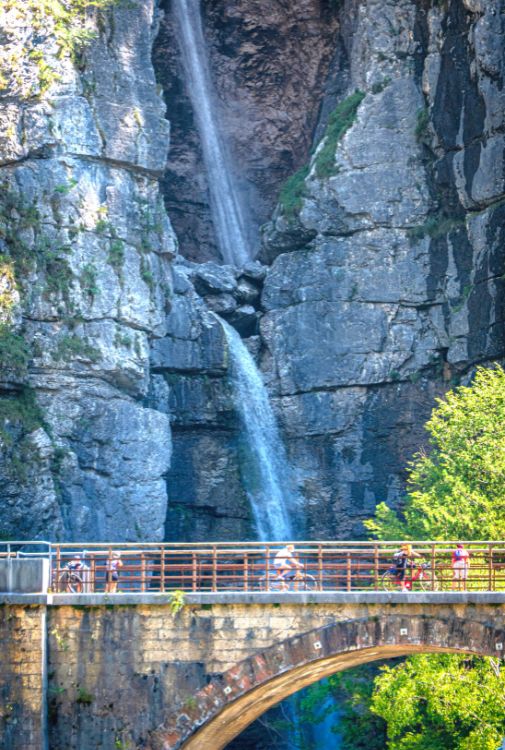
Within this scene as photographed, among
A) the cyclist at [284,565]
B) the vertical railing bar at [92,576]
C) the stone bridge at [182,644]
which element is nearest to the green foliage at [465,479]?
the cyclist at [284,565]

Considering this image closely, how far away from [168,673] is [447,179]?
35.6 m

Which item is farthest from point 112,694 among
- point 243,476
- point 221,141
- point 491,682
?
point 221,141

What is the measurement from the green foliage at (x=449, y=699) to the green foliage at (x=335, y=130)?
100.0 feet

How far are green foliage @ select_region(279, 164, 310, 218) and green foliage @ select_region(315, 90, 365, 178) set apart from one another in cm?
135

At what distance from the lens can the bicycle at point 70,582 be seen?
4525cm

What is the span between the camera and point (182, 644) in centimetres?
4403

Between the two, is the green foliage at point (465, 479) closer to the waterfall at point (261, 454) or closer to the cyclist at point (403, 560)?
the cyclist at point (403, 560)

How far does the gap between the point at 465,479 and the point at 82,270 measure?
66.2ft

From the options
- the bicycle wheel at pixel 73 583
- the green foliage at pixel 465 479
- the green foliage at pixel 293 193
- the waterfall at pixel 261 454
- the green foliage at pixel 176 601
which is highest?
the green foliage at pixel 293 193

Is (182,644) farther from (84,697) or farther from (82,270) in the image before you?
(82,270)

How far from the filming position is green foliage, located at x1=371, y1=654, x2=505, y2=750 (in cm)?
4903

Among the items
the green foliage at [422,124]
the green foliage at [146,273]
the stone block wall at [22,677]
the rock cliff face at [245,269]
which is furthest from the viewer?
the green foliage at [422,124]

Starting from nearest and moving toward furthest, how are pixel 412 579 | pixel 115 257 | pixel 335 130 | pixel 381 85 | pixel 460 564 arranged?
pixel 412 579
pixel 460 564
pixel 115 257
pixel 381 85
pixel 335 130

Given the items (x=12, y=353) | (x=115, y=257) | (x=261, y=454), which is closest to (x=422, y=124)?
(x=115, y=257)
